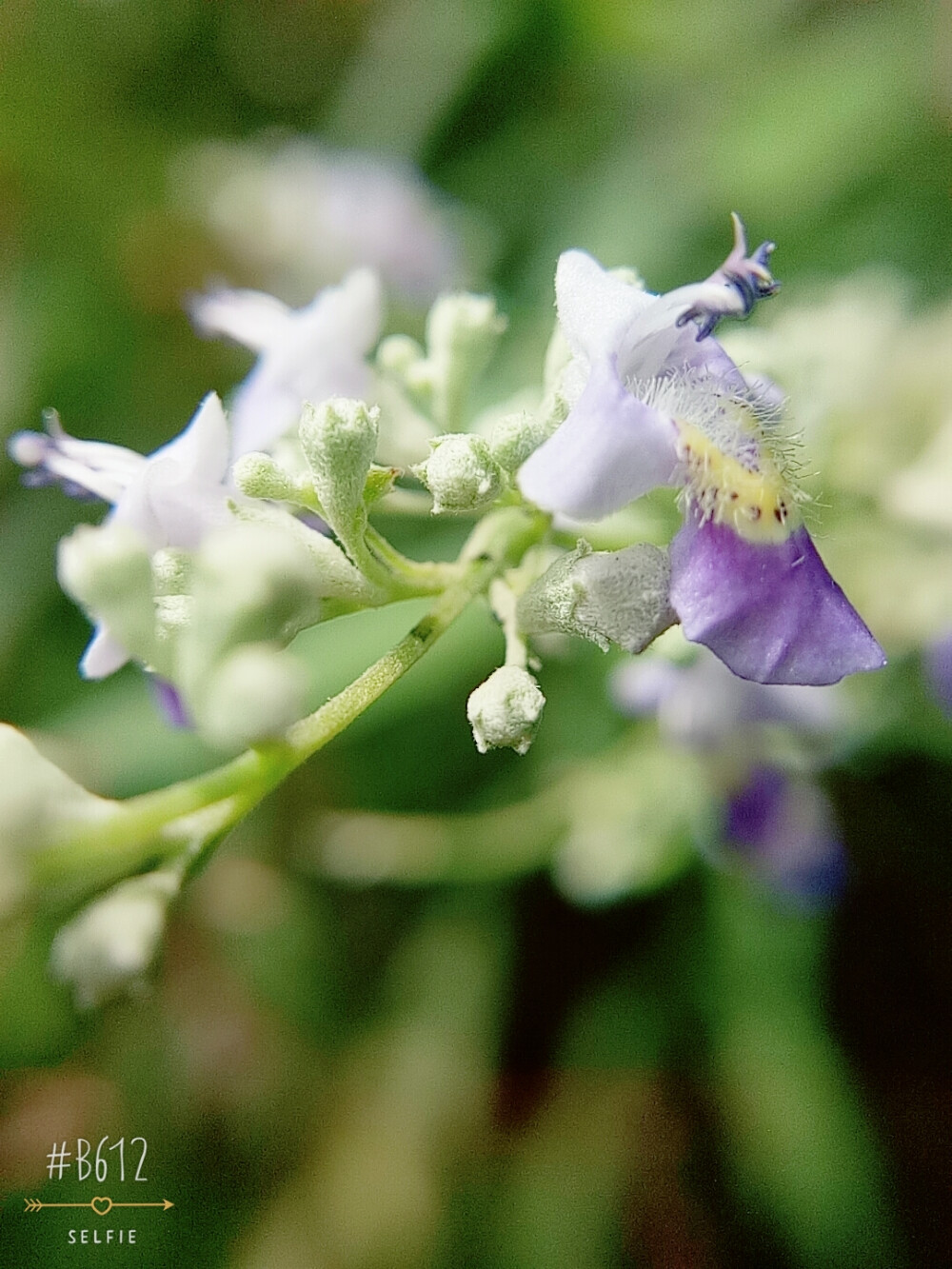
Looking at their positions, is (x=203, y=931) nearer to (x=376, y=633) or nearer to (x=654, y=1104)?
(x=376, y=633)

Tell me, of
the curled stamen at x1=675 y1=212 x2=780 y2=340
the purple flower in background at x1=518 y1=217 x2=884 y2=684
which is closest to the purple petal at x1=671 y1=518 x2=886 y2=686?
the purple flower in background at x1=518 y1=217 x2=884 y2=684

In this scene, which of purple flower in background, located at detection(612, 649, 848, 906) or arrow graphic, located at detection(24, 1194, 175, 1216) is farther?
arrow graphic, located at detection(24, 1194, 175, 1216)

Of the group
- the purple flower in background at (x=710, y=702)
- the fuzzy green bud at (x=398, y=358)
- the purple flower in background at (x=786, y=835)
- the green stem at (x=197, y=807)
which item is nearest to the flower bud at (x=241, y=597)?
the green stem at (x=197, y=807)

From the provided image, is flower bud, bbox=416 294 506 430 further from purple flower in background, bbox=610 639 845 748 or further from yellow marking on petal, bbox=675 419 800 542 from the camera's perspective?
purple flower in background, bbox=610 639 845 748

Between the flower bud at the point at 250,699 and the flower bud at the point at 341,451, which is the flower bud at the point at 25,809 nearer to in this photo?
the flower bud at the point at 250,699

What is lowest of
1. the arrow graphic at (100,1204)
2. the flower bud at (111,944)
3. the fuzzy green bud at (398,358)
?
the arrow graphic at (100,1204)

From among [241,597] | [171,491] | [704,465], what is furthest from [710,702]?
[241,597]

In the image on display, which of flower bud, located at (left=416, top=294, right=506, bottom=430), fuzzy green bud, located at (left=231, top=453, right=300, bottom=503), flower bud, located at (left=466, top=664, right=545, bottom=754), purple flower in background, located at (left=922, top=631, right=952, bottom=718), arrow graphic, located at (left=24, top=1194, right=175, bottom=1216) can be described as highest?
flower bud, located at (left=416, top=294, right=506, bottom=430)
